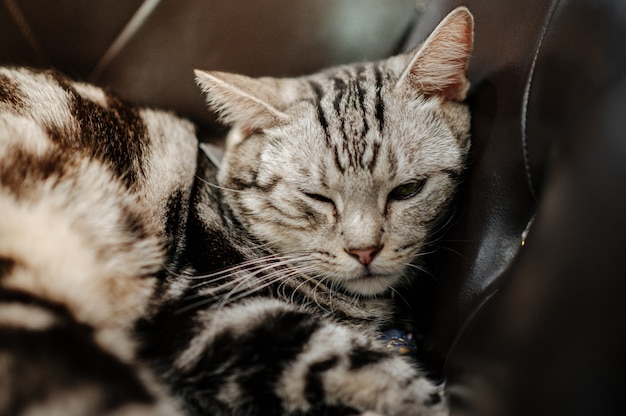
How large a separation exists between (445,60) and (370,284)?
0.39 m

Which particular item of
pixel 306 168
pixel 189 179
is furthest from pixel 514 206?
pixel 189 179

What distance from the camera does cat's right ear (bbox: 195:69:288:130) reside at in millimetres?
821

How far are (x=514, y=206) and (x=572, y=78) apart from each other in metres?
0.20

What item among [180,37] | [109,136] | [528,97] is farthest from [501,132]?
[180,37]

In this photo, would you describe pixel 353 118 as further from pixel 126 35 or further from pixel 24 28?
pixel 24 28

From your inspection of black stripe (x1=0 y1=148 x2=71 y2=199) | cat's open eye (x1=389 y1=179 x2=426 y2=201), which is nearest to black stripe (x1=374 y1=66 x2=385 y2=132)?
cat's open eye (x1=389 y1=179 x2=426 y2=201)

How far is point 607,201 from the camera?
1.76ft

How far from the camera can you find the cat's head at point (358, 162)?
0.80 metres

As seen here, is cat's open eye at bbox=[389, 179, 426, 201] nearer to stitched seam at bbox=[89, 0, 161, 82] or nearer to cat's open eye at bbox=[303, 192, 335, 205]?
cat's open eye at bbox=[303, 192, 335, 205]

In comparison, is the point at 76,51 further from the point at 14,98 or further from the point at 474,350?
the point at 474,350

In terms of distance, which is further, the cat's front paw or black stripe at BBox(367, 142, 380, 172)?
black stripe at BBox(367, 142, 380, 172)

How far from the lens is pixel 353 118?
32.6 inches

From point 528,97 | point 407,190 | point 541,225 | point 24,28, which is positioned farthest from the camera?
point 24,28

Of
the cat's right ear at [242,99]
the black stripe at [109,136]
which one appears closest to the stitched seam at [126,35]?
the black stripe at [109,136]
